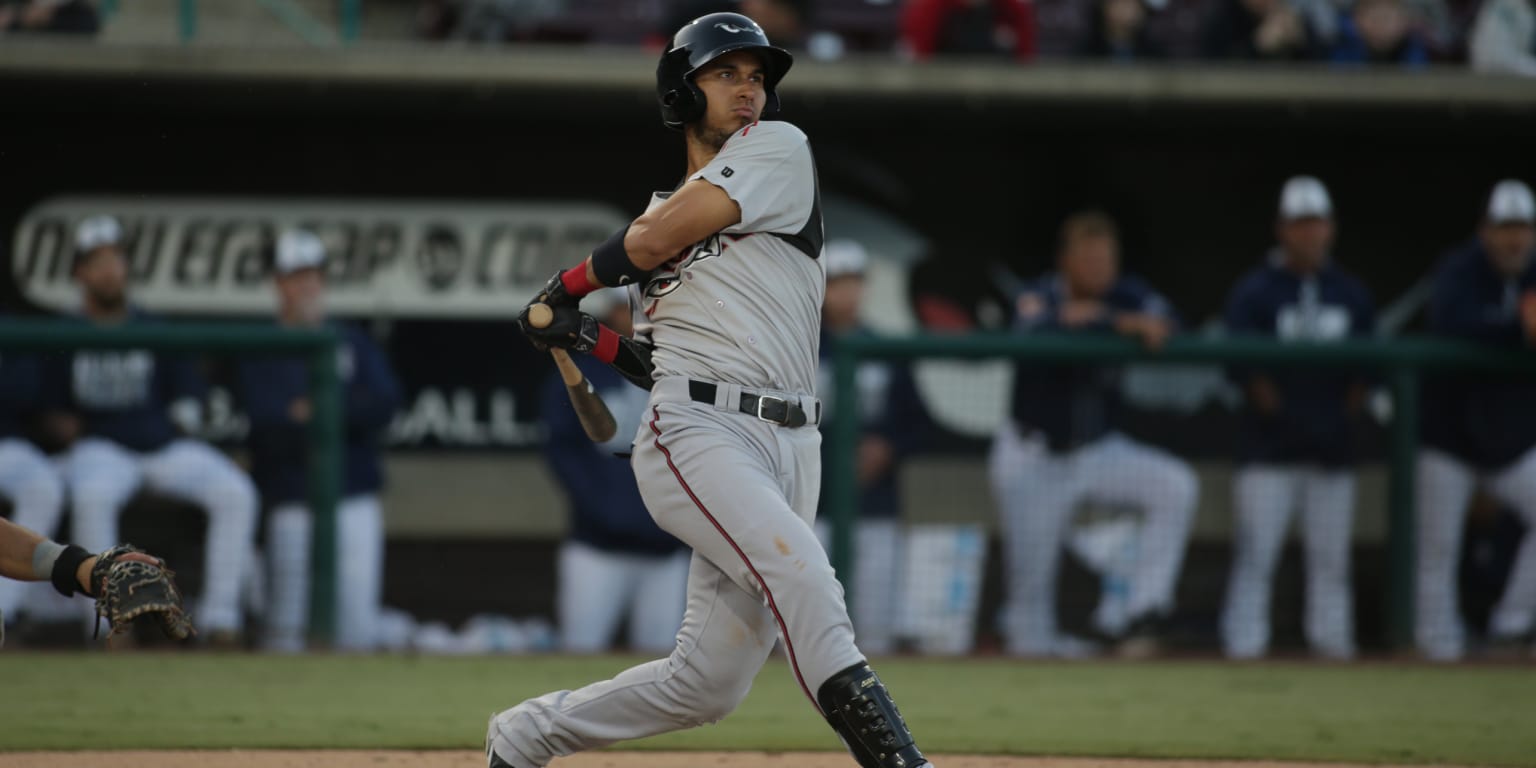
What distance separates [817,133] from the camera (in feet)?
26.4

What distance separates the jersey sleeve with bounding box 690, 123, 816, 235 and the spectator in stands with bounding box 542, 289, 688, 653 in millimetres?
3126

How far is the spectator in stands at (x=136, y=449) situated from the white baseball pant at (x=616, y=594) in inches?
47.3

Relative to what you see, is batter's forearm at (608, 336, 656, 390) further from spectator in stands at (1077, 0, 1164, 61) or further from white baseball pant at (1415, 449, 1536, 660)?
spectator in stands at (1077, 0, 1164, 61)

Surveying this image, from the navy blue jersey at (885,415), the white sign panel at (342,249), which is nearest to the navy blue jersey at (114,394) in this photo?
the white sign panel at (342,249)

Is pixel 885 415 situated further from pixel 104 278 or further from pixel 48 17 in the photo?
pixel 48 17

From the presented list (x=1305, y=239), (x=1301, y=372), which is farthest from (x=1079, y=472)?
(x=1305, y=239)

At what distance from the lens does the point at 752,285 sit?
Result: 344 cm

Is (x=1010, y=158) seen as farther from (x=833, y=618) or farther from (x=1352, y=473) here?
(x=833, y=618)

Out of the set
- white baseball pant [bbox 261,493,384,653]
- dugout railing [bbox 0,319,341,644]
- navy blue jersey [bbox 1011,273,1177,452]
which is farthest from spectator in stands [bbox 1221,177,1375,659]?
dugout railing [bbox 0,319,341,644]

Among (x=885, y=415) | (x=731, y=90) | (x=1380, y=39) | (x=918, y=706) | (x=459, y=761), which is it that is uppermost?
(x=1380, y=39)

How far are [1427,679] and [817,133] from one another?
3.49 meters

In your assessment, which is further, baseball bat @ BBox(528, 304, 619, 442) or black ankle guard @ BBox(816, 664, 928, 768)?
baseball bat @ BBox(528, 304, 619, 442)

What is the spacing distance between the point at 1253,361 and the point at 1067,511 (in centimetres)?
91

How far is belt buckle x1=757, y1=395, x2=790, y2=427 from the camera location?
3410 millimetres
